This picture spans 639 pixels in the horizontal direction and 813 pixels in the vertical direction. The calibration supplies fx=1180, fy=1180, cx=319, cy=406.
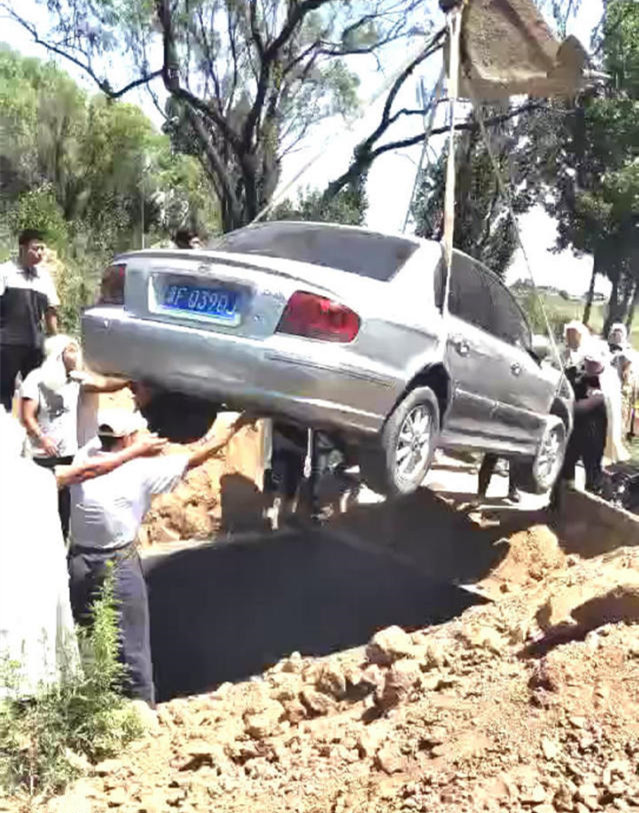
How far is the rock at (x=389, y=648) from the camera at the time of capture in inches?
198

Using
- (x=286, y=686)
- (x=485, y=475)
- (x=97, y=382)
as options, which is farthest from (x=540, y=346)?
(x=286, y=686)

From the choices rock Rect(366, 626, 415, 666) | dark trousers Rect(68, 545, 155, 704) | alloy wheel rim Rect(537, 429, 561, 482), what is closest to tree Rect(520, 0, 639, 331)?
alloy wheel rim Rect(537, 429, 561, 482)

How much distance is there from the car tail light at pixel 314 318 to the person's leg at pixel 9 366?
335cm

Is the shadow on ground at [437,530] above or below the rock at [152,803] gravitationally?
below

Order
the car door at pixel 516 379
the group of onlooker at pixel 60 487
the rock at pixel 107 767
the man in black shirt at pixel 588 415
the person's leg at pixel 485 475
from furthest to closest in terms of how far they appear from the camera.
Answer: the person's leg at pixel 485 475 → the man in black shirt at pixel 588 415 → the car door at pixel 516 379 → the group of onlooker at pixel 60 487 → the rock at pixel 107 767

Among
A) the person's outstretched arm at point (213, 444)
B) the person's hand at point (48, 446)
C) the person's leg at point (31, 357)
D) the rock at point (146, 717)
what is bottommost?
the rock at point (146, 717)

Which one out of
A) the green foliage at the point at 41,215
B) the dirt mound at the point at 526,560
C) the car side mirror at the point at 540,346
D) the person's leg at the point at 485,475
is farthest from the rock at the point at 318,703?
the green foliage at the point at 41,215

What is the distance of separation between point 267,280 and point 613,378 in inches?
179

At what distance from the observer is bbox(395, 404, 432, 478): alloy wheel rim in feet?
20.0

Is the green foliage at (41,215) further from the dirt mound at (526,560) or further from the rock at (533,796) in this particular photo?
the rock at (533,796)

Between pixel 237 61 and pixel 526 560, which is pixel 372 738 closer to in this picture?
pixel 526 560

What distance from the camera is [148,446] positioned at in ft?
18.4

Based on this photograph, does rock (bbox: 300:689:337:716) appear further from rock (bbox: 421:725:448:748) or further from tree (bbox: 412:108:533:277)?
tree (bbox: 412:108:533:277)

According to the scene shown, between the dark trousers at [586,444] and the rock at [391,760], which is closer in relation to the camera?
the rock at [391,760]
